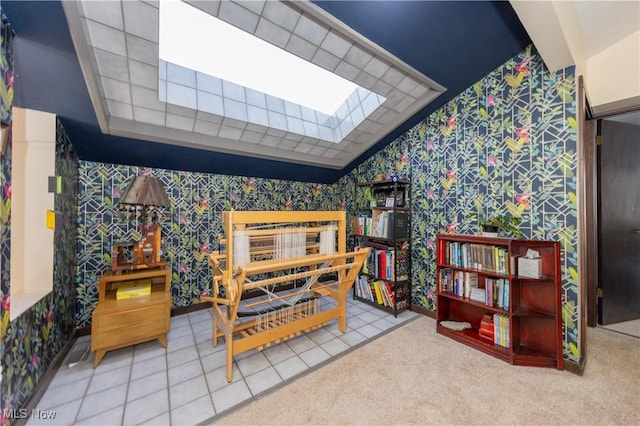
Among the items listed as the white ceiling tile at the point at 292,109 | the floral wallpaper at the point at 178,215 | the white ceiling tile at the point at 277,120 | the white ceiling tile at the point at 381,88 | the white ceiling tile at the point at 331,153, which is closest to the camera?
the white ceiling tile at the point at 381,88

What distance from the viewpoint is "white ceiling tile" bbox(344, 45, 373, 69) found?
6.70ft

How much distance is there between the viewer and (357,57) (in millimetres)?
2109

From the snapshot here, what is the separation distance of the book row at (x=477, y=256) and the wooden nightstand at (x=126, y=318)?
2.81 metres

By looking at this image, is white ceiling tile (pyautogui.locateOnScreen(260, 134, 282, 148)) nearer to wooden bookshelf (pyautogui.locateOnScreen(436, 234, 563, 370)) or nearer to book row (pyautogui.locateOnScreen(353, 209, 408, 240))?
book row (pyautogui.locateOnScreen(353, 209, 408, 240))

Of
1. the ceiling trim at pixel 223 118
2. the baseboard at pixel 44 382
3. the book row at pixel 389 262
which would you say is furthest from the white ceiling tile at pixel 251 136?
the baseboard at pixel 44 382

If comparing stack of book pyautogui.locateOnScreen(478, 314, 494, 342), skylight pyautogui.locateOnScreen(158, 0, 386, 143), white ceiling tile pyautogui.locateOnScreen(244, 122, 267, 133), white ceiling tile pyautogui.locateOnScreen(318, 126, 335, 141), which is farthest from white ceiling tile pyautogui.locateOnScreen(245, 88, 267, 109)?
stack of book pyautogui.locateOnScreen(478, 314, 494, 342)

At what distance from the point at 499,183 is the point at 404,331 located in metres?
1.82

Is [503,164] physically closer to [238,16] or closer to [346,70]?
[346,70]

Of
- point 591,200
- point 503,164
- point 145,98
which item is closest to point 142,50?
point 145,98

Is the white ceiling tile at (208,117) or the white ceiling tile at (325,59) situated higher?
the white ceiling tile at (325,59)

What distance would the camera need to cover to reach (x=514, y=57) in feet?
7.66

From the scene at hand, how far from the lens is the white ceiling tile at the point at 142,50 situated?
65.5 inches

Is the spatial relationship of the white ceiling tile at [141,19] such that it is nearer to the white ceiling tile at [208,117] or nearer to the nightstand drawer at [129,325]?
the white ceiling tile at [208,117]

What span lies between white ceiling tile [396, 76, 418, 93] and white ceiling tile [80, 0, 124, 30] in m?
2.29
